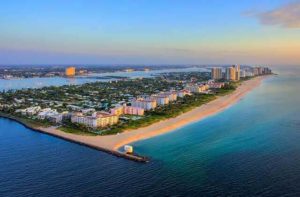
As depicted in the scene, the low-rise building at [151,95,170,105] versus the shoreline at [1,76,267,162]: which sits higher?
the low-rise building at [151,95,170,105]

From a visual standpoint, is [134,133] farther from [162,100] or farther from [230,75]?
[230,75]

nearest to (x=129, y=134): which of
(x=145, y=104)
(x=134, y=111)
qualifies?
(x=134, y=111)

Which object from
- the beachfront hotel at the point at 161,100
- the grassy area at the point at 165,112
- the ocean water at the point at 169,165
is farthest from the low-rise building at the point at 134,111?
the ocean water at the point at 169,165

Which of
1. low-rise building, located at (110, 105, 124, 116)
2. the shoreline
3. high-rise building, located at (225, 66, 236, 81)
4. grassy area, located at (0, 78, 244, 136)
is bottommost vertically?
the shoreline

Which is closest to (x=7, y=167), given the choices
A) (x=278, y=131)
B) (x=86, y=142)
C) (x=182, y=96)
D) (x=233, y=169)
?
(x=86, y=142)

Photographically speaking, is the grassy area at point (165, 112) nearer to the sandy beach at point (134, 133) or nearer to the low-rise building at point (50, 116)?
the sandy beach at point (134, 133)

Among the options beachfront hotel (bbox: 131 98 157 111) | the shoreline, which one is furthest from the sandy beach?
beachfront hotel (bbox: 131 98 157 111)

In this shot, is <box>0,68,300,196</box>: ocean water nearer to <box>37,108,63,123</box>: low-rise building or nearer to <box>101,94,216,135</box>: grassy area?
<box>37,108,63,123</box>: low-rise building
